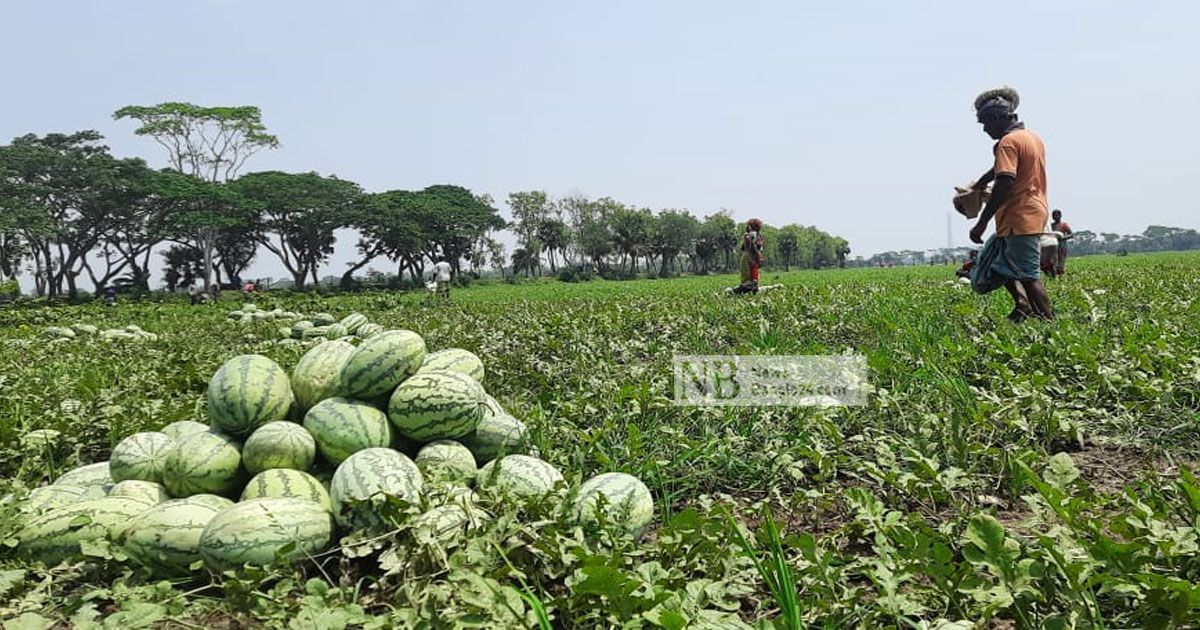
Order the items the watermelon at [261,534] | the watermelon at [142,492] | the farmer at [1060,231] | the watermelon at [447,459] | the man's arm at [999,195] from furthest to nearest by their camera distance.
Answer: the farmer at [1060,231] → the man's arm at [999,195] → the watermelon at [142,492] → the watermelon at [447,459] → the watermelon at [261,534]

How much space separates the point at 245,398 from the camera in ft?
8.96

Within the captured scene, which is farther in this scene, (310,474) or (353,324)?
(353,324)

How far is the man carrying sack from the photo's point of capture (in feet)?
20.1

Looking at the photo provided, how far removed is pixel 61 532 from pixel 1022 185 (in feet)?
23.8

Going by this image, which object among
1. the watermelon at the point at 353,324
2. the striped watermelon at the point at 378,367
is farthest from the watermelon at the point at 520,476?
the watermelon at the point at 353,324

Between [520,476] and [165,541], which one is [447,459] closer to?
[520,476]

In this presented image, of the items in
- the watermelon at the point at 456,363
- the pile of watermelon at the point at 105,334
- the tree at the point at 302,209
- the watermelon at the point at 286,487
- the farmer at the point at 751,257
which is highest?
the tree at the point at 302,209

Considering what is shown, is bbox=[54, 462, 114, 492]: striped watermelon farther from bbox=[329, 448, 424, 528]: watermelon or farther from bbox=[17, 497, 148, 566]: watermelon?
bbox=[329, 448, 424, 528]: watermelon

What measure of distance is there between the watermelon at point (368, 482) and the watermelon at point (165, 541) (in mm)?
423

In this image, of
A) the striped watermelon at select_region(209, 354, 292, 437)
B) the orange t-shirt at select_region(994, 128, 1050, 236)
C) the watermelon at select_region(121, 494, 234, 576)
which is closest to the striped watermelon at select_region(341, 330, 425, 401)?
the striped watermelon at select_region(209, 354, 292, 437)

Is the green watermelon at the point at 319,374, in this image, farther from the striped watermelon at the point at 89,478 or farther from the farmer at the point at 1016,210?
the farmer at the point at 1016,210

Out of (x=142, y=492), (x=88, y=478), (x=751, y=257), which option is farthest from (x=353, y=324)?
(x=751, y=257)

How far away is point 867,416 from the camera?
3426 mm

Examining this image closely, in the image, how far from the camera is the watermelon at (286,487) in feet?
7.64
